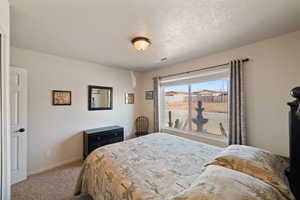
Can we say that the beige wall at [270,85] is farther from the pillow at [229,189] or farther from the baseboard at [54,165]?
the baseboard at [54,165]

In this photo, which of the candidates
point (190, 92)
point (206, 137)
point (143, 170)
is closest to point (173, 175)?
point (143, 170)

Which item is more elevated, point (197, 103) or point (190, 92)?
point (190, 92)

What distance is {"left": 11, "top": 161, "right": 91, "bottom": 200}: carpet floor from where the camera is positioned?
204cm

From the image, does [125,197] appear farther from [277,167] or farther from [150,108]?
[150,108]

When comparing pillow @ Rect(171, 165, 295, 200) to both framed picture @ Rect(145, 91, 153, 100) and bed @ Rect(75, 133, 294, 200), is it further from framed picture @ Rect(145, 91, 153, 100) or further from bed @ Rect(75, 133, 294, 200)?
framed picture @ Rect(145, 91, 153, 100)

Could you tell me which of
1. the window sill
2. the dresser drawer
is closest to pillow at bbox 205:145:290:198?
the window sill

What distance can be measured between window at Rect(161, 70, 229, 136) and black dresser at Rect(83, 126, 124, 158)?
1.48 m

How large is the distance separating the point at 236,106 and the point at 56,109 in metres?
3.79

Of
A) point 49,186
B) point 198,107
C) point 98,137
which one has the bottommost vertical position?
point 49,186

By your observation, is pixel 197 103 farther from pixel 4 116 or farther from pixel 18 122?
pixel 18 122

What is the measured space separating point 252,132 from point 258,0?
2.09m

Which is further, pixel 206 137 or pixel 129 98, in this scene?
pixel 129 98

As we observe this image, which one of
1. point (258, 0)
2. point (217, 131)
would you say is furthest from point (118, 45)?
point (217, 131)

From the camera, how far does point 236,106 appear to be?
255cm
